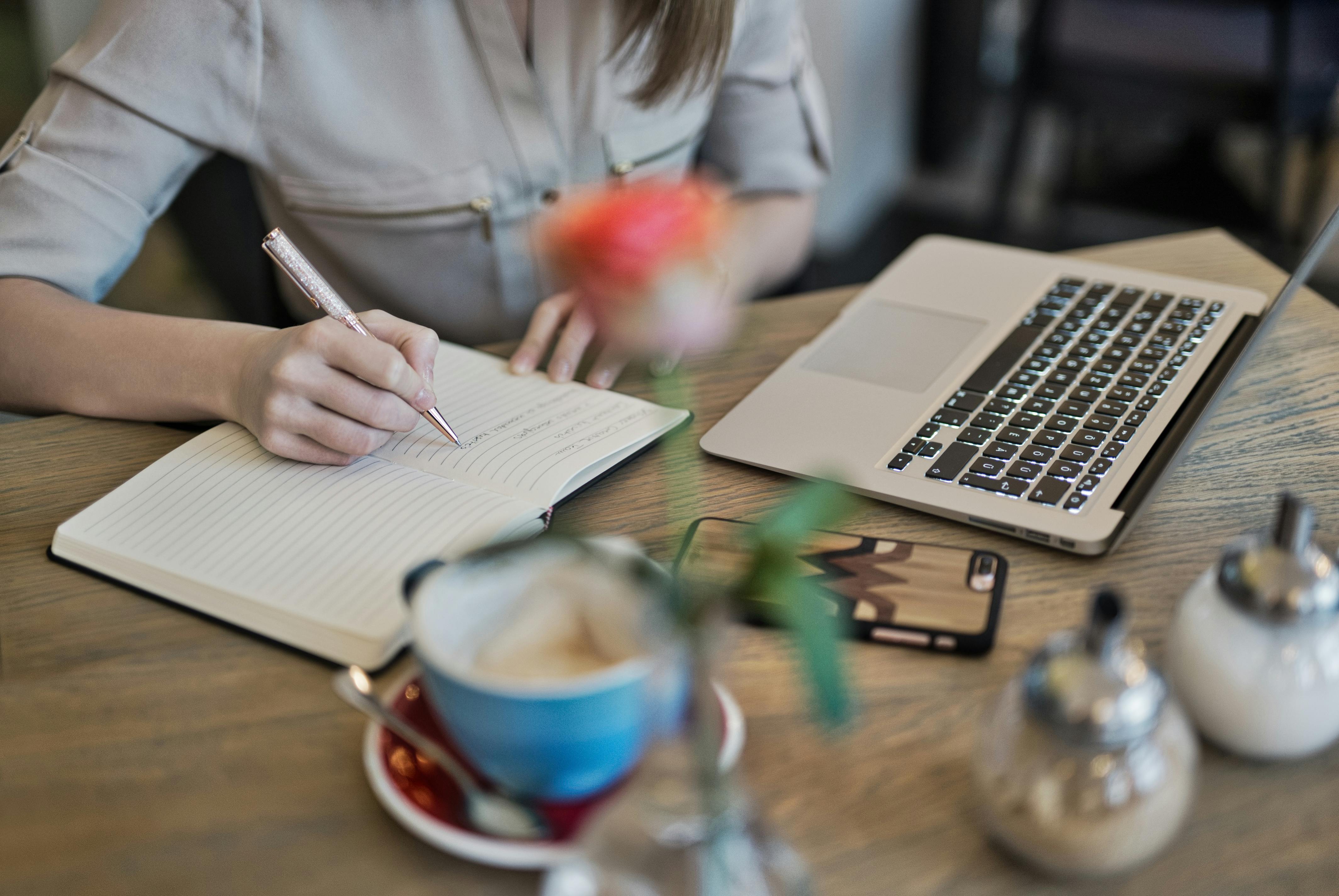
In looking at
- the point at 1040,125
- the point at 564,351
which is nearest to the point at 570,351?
the point at 564,351

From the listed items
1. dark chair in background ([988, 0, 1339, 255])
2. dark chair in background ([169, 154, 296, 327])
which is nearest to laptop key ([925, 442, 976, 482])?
dark chair in background ([169, 154, 296, 327])

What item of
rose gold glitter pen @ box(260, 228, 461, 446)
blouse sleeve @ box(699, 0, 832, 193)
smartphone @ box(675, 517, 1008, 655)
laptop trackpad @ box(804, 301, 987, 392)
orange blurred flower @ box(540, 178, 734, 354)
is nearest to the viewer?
orange blurred flower @ box(540, 178, 734, 354)

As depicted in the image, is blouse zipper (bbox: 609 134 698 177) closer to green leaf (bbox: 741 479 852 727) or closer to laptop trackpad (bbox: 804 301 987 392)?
laptop trackpad (bbox: 804 301 987 392)

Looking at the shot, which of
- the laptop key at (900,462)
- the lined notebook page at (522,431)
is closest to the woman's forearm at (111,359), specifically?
the lined notebook page at (522,431)

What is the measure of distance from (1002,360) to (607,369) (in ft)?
0.86

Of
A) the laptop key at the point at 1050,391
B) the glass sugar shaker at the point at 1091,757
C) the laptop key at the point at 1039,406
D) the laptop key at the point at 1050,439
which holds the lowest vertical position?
the laptop key at the point at 1050,391

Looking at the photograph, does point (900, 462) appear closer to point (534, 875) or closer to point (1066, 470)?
point (1066, 470)

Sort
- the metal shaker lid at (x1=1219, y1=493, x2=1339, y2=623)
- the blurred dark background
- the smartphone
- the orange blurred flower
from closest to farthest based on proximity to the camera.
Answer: the orange blurred flower
the metal shaker lid at (x1=1219, y1=493, x2=1339, y2=623)
the smartphone
the blurred dark background

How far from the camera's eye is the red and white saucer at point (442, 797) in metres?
0.38

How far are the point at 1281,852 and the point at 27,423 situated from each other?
739 millimetres

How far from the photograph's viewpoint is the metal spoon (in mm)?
390

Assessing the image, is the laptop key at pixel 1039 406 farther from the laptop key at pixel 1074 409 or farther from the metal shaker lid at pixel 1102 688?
the metal shaker lid at pixel 1102 688

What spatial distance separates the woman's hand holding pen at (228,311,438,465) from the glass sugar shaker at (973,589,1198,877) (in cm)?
37

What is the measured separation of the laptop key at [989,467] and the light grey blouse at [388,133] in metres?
0.43
